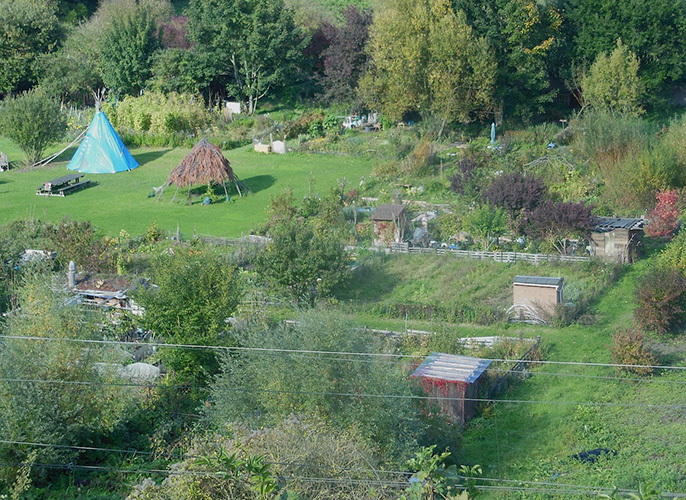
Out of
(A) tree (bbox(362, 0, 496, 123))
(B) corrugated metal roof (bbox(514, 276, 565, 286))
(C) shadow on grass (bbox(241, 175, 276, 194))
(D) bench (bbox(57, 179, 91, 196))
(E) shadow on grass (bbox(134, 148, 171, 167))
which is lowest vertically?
(B) corrugated metal roof (bbox(514, 276, 565, 286))

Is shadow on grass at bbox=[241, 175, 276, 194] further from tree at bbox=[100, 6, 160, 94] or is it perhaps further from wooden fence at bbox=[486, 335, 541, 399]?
wooden fence at bbox=[486, 335, 541, 399]

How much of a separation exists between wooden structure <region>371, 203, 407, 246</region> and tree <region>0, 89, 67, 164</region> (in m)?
16.3

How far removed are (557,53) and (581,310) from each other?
20.9m

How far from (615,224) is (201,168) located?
13.8 meters

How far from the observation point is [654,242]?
25.4m

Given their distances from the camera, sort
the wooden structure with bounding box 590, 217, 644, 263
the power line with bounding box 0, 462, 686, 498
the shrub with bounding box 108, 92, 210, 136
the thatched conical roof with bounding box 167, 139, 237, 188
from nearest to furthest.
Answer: the power line with bounding box 0, 462, 686, 498
the wooden structure with bounding box 590, 217, 644, 263
the thatched conical roof with bounding box 167, 139, 237, 188
the shrub with bounding box 108, 92, 210, 136

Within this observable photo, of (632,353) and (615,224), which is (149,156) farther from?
(632,353)

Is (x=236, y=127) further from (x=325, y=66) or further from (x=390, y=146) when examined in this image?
(x=390, y=146)

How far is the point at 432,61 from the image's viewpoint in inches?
1379

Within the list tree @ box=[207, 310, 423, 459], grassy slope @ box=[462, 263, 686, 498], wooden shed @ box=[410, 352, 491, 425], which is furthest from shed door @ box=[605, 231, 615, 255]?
tree @ box=[207, 310, 423, 459]

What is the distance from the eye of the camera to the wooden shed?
54.6 ft

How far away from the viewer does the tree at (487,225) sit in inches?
997

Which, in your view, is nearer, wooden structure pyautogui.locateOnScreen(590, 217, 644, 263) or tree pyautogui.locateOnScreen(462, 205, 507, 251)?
wooden structure pyautogui.locateOnScreen(590, 217, 644, 263)

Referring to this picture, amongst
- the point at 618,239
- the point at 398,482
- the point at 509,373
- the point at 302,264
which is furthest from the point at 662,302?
the point at 398,482
